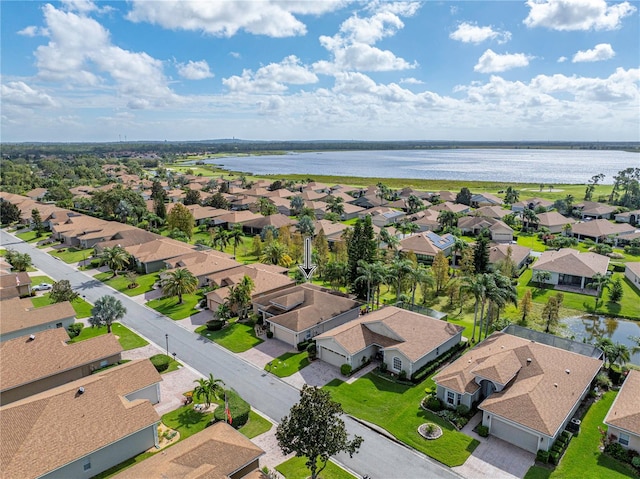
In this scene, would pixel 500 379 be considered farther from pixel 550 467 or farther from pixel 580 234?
pixel 580 234

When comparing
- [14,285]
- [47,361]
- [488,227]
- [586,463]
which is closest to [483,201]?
[488,227]

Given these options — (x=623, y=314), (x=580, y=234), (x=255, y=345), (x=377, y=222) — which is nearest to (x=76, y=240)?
(x=255, y=345)

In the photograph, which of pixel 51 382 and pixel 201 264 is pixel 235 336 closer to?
pixel 51 382

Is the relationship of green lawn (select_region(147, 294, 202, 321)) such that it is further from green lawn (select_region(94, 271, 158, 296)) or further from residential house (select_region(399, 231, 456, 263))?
residential house (select_region(399, 231, 456, 263))

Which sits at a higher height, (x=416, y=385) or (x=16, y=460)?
(x=16, y=460)

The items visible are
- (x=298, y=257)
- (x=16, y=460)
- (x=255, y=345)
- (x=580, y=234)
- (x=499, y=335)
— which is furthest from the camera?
(x=580, y=234)

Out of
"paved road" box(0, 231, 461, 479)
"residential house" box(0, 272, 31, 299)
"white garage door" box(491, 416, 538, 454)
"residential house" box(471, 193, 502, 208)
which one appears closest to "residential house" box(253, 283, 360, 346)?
"paved road" box(0, 231, 461, 479)
